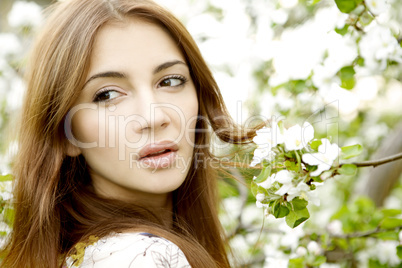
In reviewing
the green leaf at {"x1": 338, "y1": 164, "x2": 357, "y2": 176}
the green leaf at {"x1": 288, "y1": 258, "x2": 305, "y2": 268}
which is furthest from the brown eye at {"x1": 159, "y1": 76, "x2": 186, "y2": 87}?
the green leaf at {"x1": 288, "y1": 258, "x2": 305, "y2": 268}

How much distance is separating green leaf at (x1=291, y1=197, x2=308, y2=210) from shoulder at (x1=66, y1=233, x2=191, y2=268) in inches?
12.2

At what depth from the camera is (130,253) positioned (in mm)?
1158

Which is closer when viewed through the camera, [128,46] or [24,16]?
[128,46]

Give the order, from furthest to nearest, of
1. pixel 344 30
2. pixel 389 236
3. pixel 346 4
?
pixel 389 236, pixel 344 30, pixel 346 4

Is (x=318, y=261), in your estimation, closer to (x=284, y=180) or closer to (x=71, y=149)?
(x=284, y=180)

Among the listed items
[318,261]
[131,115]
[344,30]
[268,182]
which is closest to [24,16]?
[131,115]

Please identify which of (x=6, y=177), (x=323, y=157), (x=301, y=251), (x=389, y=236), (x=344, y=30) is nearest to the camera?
(x=323, y=157)

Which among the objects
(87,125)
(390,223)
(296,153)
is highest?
(87,125)

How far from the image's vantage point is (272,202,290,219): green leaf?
3.93 ft

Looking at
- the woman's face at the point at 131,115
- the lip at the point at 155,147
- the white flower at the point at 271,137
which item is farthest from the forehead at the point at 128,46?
the white flower at the point at 271,137

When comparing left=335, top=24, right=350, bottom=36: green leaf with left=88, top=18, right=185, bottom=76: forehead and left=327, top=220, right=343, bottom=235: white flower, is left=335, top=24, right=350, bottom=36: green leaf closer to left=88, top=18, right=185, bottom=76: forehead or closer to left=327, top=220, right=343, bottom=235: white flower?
left=88, top=18, right=185, bottom=76: forehead

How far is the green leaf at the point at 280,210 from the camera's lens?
120 centimetres

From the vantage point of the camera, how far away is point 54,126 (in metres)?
1.54

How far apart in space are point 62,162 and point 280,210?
0.80m
